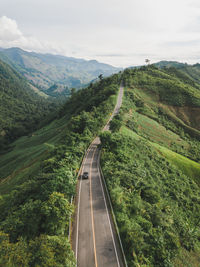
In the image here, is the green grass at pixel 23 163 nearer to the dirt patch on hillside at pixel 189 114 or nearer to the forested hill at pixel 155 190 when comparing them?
the forested hill at pixel 155 190

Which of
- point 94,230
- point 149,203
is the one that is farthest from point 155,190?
point 94,230

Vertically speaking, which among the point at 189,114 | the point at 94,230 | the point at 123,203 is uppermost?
the point at 189,114

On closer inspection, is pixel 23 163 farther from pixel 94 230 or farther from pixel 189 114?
pixel 189 114

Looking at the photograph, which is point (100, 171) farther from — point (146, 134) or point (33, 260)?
point (146, 134)

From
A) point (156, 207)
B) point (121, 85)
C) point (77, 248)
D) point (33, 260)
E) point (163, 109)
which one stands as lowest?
point (77, 248)

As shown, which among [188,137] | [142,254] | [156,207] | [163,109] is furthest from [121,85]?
[142,254]

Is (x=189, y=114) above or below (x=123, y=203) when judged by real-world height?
above
